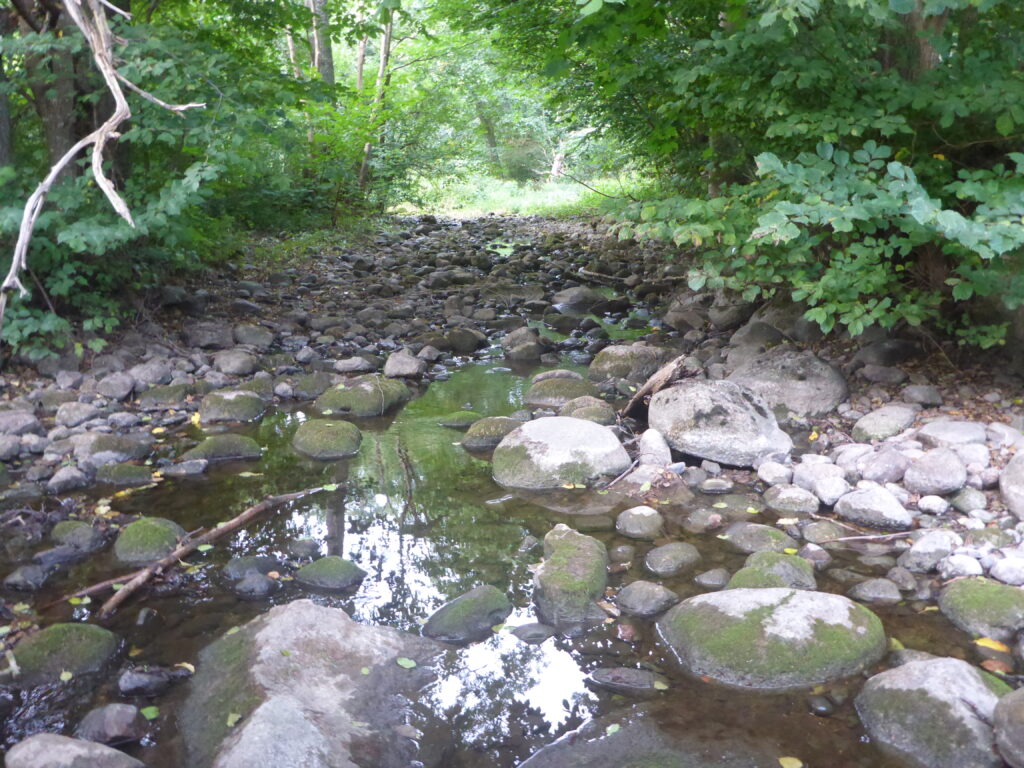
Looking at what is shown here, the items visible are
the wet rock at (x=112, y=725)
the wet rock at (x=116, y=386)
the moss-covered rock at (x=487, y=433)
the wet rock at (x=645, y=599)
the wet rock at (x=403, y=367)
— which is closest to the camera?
the wet rock at (x=112, y=725)

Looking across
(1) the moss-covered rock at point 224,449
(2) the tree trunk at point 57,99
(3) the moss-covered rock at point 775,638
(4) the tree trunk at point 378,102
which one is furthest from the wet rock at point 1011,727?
(4) the tree trunk at point 378,102

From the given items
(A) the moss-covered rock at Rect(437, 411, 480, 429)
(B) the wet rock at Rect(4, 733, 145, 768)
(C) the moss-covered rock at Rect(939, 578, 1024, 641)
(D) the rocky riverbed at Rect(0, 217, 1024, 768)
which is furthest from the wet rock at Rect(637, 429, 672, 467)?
(B) the wet rock at Rect(4, 733, 145, 768)

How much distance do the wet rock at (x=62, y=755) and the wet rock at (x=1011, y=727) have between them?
2814mm

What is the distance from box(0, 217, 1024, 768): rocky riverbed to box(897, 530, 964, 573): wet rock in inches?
0.9

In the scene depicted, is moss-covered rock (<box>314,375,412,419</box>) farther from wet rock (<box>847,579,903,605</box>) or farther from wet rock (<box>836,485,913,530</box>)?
wet rock (<box>847,579,903,605</box>)

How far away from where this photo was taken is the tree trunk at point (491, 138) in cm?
2430

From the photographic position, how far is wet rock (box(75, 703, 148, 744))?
286cm

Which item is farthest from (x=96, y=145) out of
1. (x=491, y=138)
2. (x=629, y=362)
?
(x=491, y=138)

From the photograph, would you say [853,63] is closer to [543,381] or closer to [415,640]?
[543,381]

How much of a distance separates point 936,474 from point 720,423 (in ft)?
4.31

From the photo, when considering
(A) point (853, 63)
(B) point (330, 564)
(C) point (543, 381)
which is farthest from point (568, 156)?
(B) point (330, 564)

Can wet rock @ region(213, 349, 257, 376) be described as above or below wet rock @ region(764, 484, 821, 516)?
below

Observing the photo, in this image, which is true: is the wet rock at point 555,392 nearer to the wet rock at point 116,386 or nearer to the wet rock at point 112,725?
the wet rock at point 116,386

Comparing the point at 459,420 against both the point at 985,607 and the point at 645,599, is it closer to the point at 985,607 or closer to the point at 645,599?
the point at 645,599
